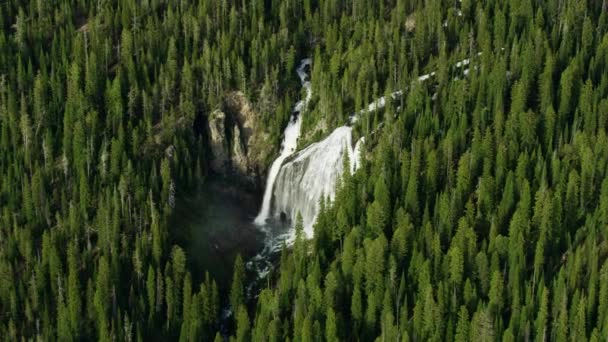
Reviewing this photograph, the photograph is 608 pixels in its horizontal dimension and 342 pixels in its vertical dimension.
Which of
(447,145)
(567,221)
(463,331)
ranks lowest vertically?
(463,331)

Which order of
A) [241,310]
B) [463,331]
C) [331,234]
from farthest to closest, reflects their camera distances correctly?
[331,234] → [241,310] → [463,331]

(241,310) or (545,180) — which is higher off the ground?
(545,180)

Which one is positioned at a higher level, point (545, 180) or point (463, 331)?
point (545, 180)

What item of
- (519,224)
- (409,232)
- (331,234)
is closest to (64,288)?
(331,234)

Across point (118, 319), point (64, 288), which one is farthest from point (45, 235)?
point (118, 319)

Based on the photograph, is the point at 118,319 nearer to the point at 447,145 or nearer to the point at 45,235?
the point at 45,235

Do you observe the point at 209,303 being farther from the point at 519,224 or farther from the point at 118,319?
the point at 519,224

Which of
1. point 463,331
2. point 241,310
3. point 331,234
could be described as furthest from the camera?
point 331,234

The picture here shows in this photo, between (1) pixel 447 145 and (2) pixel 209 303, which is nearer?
(2) pixel 209 303

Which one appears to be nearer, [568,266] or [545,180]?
[568,266]
